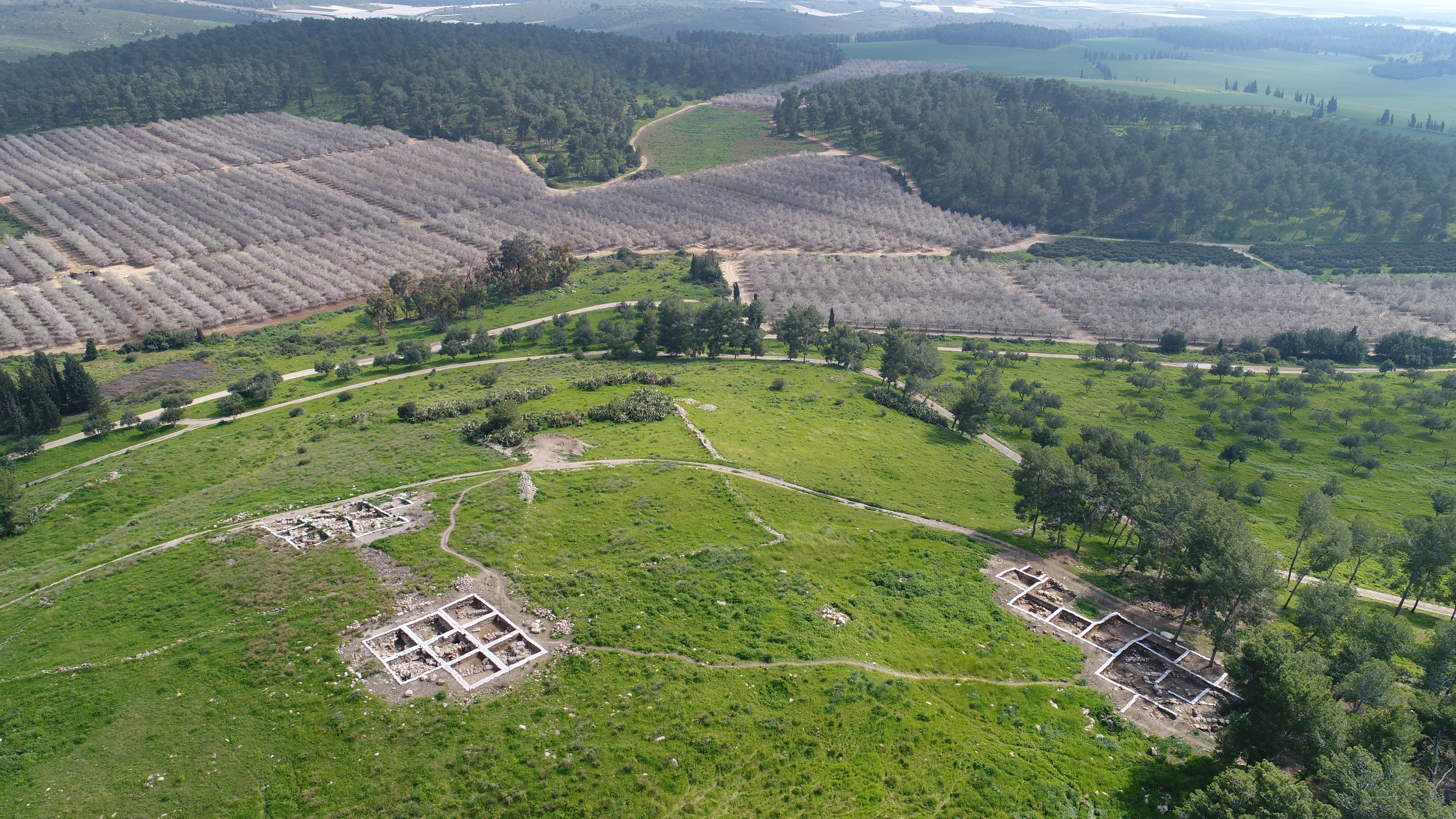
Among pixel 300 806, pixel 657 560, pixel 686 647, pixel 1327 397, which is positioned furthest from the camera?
pixel 1327 397

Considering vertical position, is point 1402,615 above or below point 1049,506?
below

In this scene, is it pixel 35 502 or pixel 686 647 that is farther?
pixel 35 502

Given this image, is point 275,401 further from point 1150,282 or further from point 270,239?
point 1150,282

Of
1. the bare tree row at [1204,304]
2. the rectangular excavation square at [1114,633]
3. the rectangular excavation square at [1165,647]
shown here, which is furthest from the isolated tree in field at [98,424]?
the bare tree row at [1204,304]

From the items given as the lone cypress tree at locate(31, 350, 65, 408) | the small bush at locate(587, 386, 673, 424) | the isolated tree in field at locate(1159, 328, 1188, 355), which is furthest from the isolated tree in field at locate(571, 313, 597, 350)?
the isolated tree in field at locate(1159, 328, 1188, 355)

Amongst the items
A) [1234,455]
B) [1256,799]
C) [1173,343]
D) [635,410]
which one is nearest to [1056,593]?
[1256,799]

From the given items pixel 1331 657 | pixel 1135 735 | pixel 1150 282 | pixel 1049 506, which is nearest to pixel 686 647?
pixel 1135 735

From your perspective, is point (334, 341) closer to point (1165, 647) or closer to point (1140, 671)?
point (1140, 671)

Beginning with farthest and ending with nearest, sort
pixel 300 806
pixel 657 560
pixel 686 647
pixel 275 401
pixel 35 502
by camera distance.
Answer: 1. pixel 275 401
2. pixel 35 502
3. pixel 657 560
4. pixel 686 647
5. pixel 300 806
